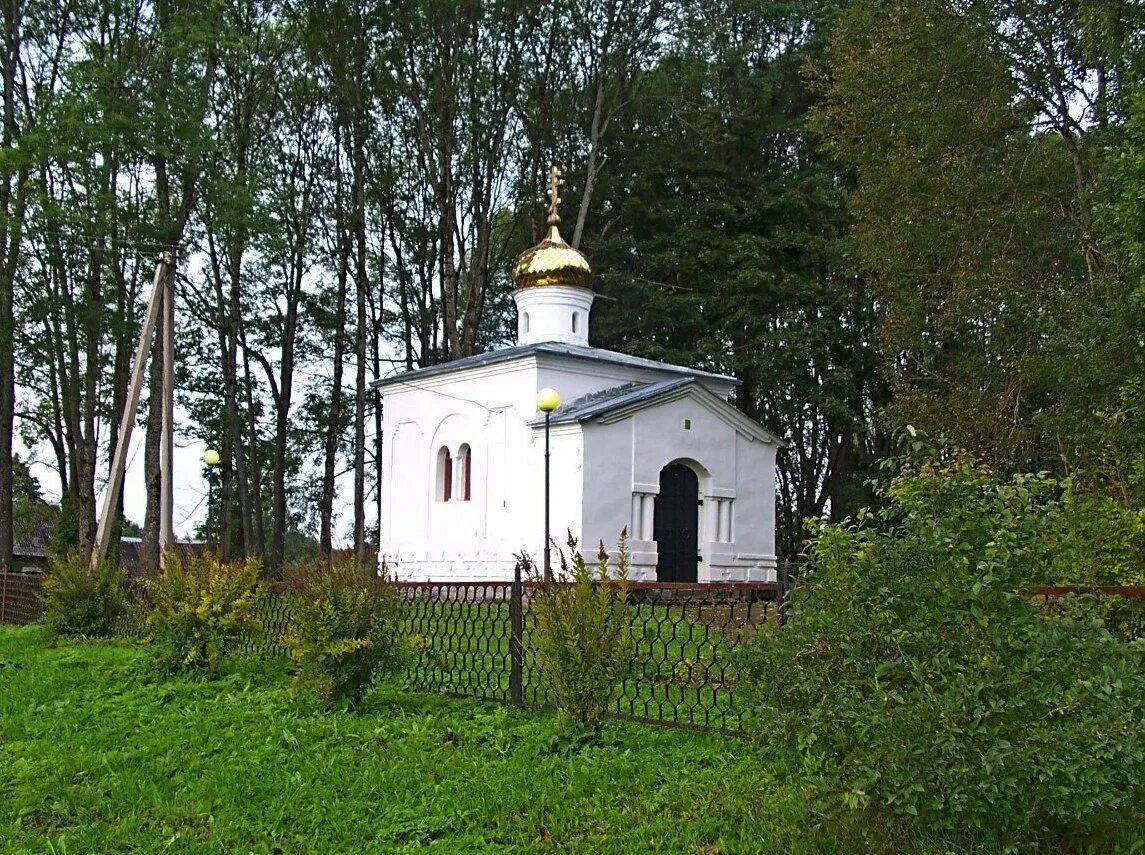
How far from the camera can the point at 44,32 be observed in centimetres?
2178

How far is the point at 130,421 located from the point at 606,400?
24.5ft

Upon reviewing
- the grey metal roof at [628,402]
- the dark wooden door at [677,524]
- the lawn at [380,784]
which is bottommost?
the lawn at [380,784]

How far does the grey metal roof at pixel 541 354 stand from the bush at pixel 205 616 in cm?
1032

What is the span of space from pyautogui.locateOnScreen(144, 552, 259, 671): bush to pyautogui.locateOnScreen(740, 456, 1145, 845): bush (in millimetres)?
5682

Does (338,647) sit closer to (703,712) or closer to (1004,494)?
(703,712)

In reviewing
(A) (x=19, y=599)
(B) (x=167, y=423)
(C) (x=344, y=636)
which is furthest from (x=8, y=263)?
(C) (x=344, y=636)

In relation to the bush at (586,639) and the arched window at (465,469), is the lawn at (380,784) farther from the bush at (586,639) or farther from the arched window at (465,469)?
the arched window at (465,469)

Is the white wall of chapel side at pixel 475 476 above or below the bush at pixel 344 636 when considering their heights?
→ above

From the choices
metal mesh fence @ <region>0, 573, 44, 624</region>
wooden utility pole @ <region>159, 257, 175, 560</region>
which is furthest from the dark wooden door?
metal mesh fence @ <region>0, 573, 44, 624</region>

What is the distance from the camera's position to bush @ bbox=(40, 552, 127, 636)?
1222 centimetres

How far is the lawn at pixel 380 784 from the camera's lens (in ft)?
16.0

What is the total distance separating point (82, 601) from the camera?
12281mm

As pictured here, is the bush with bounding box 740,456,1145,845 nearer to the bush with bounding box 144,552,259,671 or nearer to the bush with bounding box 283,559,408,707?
the bush with bounding box 283,559,408,707

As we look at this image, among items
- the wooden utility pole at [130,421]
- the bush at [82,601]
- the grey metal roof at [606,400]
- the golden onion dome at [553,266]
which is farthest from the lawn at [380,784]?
the golden onion dome at [553,266]
